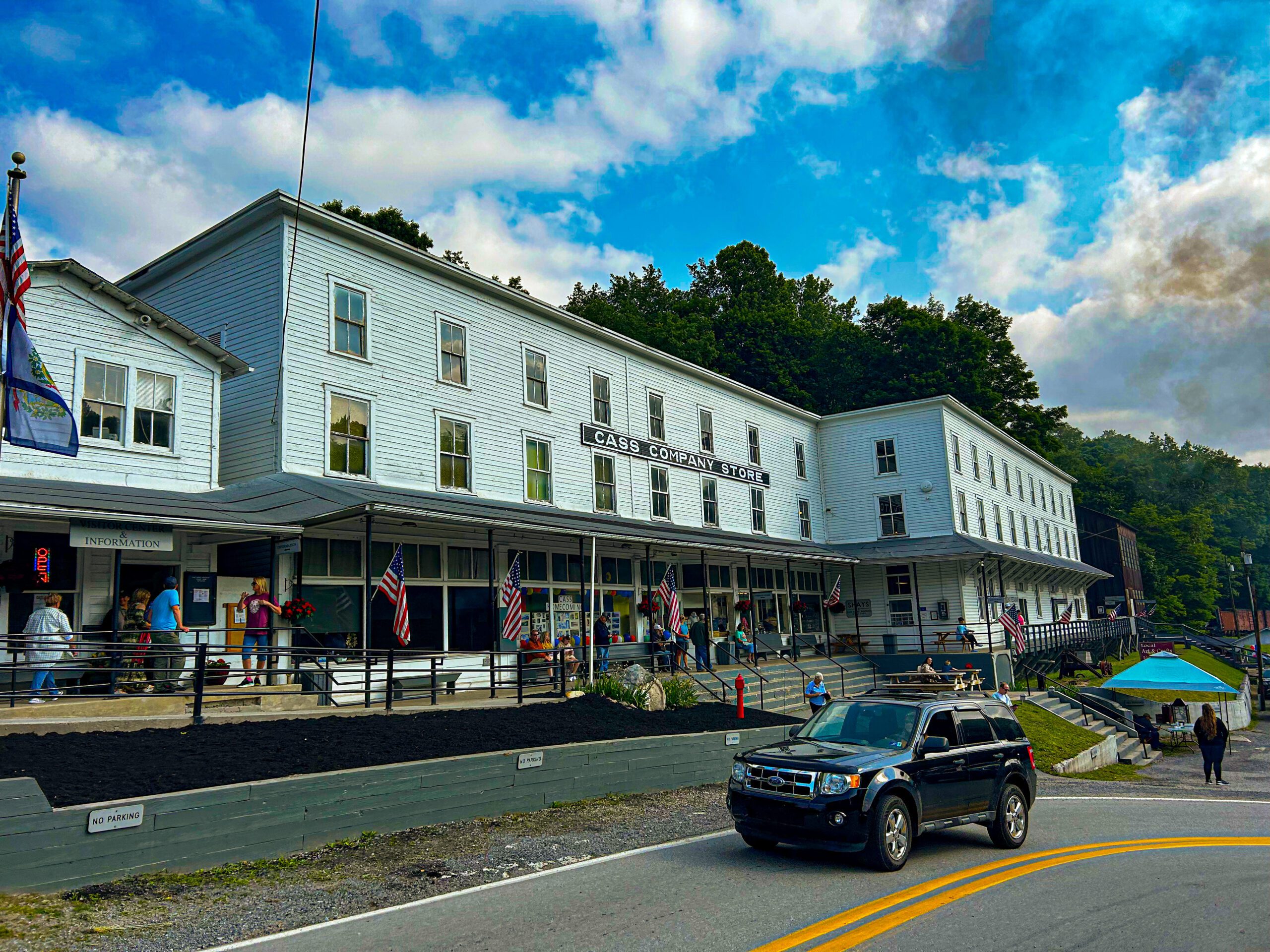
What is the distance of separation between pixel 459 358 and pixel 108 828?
1677cm

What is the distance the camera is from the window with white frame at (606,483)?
91.6ft

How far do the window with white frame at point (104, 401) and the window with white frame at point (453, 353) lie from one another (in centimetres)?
773

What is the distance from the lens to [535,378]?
2628 cm

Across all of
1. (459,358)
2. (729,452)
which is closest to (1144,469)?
(729,452)

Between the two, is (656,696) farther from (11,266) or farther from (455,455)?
(11,266)

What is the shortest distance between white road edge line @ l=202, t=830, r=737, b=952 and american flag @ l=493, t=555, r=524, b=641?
308 inches

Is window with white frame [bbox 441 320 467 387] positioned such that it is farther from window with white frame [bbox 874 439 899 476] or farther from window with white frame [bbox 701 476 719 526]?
window with white frame [bbox 874 439 899 476]

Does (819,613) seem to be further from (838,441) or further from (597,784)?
(597,784)

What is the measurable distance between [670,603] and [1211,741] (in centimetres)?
1245

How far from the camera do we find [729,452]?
115ft

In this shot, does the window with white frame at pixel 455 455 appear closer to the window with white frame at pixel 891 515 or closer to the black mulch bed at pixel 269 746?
the black mulch bed at pixel 269 746

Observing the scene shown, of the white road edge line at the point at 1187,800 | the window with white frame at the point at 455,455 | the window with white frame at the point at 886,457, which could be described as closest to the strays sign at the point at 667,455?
the window with white frame at the point at 455,455

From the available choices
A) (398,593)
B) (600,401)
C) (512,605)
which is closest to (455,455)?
(512,605)

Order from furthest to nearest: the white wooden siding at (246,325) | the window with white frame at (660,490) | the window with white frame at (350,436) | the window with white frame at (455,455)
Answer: the window with white frame at (660,490) → the window with white frame at (455,455) → the window with white frame at (350,436) → the white wooden siding at (246,325)
